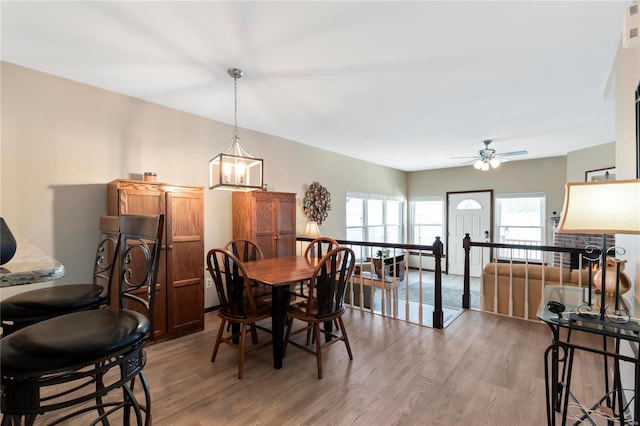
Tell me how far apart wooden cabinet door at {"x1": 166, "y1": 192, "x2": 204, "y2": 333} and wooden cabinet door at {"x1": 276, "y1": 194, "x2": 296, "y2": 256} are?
111 centimetres

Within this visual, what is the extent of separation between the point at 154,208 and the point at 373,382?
2444 millimetres

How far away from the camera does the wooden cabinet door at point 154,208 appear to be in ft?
8.72

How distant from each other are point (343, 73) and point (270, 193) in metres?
1.87

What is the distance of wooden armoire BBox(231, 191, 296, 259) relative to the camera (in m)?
3.74

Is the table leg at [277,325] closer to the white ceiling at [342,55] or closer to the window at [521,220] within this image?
the white ceiling at [342,55]

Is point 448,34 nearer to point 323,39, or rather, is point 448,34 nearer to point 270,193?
point 323,39

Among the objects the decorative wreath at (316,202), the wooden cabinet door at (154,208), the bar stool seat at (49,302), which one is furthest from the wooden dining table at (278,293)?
the decorative wreath at (316,202)

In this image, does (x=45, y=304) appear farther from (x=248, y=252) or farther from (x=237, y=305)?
(x=248, y=252)

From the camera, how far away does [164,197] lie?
2.90 metres

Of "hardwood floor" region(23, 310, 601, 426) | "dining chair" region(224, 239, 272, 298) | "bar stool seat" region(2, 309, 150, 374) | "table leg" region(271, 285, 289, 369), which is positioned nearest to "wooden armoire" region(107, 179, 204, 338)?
"hardwood floor" region(23, 310, 601, 426)

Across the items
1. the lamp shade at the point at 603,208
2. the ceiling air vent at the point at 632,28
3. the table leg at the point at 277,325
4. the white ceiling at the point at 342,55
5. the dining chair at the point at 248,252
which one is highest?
the white ceiling at the point at 342,55

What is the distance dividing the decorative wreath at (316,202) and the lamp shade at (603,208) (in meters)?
3.87

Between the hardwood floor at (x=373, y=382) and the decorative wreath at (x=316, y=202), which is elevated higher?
the decorative wreath at (x=316, y=202)

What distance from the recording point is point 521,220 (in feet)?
20.8
